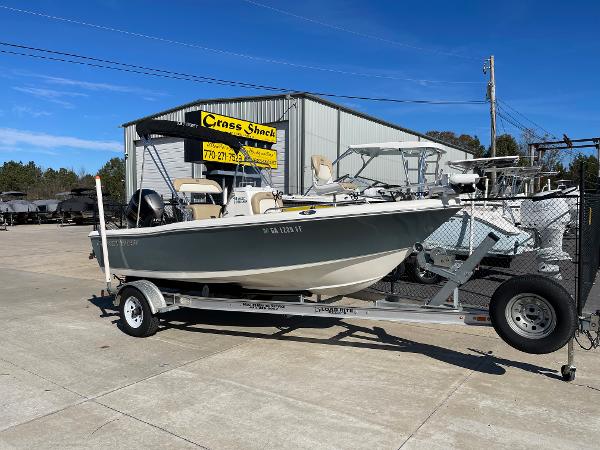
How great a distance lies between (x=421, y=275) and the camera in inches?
376

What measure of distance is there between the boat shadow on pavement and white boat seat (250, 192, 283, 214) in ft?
5.04

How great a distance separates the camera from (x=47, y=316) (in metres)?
7.35

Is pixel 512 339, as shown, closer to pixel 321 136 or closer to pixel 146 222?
pixel 146 222

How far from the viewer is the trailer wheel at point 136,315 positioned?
604cm

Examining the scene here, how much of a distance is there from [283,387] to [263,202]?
8.12 feet

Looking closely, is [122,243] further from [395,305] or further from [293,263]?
[395,305]

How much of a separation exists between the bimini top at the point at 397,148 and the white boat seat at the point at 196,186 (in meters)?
3.38

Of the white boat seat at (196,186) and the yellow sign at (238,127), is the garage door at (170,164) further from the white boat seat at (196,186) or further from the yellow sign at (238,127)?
the white boat seat at (196,186)

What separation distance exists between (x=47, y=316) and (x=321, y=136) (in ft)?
46.9

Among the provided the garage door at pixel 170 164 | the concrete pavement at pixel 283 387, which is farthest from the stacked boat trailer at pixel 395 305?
the garage door at pixel 170 164

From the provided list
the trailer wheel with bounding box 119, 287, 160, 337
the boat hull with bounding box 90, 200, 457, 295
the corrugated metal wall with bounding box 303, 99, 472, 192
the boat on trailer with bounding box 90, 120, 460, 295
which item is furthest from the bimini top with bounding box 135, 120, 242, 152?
the corrugated metal wall with bounding box 303, 99, 472, 192

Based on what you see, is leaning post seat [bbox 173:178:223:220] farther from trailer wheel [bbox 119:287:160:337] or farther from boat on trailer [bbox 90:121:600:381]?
trailer wheel [bbox 119:287:160:337]

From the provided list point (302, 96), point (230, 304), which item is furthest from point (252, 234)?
point (302, 96)

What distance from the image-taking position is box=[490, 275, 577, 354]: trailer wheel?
167 inches
